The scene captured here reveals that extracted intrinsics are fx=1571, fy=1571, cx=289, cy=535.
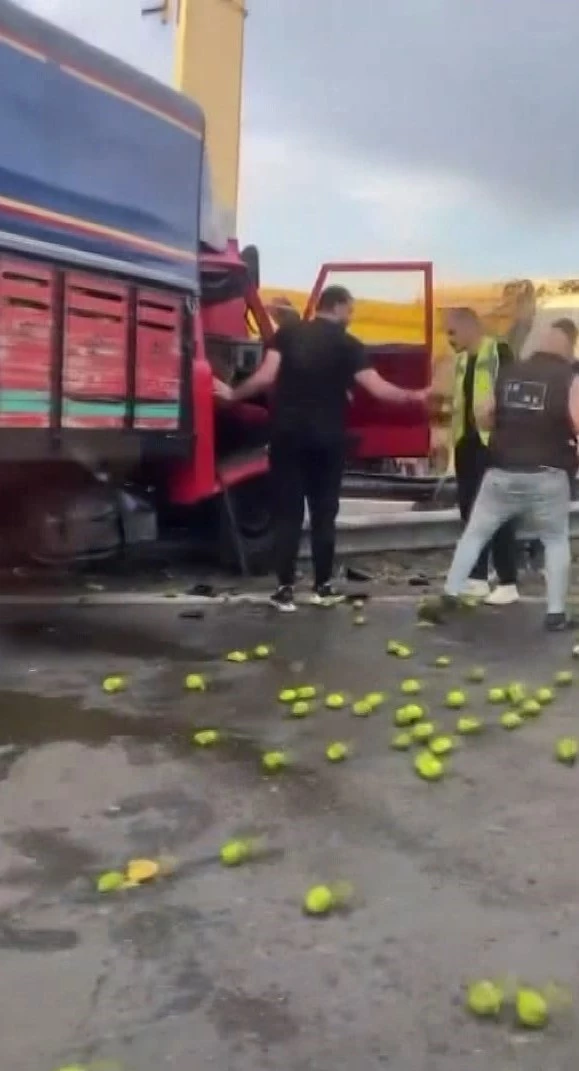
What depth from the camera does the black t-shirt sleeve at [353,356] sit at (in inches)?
382

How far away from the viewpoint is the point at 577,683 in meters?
7.59

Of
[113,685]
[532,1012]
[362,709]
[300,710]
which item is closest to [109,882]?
[532,1012]

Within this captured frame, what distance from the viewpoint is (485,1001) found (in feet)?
11.9

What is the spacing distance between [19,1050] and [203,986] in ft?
1.71

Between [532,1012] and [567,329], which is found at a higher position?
[567,329]

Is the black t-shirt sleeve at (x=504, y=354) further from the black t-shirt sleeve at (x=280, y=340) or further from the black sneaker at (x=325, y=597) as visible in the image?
the black sneaker at (x=325, y=597)

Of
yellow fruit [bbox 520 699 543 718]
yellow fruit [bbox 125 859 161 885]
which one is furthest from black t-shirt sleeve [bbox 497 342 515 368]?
yellow fruit [bbox 125 859 161 885]

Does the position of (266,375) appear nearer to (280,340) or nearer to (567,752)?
(280,340)

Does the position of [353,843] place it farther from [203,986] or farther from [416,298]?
[416,298]

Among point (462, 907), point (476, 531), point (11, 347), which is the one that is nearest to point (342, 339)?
point (476, 531)

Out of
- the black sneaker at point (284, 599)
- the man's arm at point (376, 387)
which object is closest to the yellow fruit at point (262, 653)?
the black sneaker at point (284, 599)

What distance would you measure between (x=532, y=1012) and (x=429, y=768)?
2215 mm

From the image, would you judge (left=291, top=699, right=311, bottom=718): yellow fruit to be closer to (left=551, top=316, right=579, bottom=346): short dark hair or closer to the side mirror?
(left=551, top=316, right=579, bottom=346): short dark hair

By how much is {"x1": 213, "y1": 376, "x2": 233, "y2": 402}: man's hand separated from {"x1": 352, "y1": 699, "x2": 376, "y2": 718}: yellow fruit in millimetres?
3610
